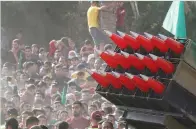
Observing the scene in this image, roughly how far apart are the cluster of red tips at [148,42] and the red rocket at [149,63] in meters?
0.15

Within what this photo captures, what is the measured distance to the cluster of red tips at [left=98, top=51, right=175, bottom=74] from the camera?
4.13 m

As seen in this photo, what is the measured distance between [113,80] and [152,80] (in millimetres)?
447

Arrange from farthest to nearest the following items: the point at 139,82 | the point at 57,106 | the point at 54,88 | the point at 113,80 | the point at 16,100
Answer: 1. the point at 54,88
2. the point at 16,100
3. the point at 57,106
4. the point at 113,80
5. the point at 139,82

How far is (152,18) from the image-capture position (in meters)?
13.2

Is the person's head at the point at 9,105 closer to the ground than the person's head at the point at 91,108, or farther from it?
closer to the ground

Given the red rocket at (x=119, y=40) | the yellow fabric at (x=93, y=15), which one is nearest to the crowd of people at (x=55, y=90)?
the yellow fabric at (x=93, y=15)

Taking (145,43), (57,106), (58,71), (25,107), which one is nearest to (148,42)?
(145,43)

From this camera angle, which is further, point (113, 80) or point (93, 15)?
point (93, 15)

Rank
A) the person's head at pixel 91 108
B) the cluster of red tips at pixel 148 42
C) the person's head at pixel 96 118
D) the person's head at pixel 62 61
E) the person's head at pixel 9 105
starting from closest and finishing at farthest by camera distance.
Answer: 1. the cluster of red tips at pixel 148 42
2. the person's head at pixel 96 118
3. the person's head at pixel 91 108
4. the person's head at pixel 9 105
5. the person's head at pixel 62 61

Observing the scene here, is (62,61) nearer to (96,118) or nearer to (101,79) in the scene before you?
(96,118)

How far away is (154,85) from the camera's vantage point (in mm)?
4109

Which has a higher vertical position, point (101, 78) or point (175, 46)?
point (175, 46)

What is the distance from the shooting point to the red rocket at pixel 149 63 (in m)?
4.22

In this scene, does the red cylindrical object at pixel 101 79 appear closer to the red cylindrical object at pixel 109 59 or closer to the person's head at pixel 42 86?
the red cylindrical object at pixel 109 59
